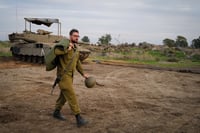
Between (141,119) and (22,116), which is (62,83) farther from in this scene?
(141,119)

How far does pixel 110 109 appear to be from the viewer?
7387 mm

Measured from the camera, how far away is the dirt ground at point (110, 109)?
5859 millimetres

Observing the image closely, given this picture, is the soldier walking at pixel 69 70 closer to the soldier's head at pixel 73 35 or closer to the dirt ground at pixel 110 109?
the soldier's head at pixel 73 35

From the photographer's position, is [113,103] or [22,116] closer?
[22,116]

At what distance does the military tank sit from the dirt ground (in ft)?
27.6

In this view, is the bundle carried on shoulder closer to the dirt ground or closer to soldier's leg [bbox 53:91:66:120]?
soldier's leg [bbox 53:91:66:120]

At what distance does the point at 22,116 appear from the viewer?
6.61 m

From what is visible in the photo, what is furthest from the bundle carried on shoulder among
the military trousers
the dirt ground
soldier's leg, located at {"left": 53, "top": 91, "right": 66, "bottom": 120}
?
the dirt ground

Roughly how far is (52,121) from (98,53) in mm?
27508

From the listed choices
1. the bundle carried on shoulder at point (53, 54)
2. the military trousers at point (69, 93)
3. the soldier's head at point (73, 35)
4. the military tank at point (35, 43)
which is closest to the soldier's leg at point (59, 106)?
the military trousers at point (69, 93)

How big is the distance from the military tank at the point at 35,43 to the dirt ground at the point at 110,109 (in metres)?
8.41

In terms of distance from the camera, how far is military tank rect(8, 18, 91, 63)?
64.7 feet

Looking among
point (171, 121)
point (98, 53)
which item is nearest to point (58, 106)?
point (171, 121)

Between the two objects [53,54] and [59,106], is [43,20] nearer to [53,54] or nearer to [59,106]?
[59,106]
